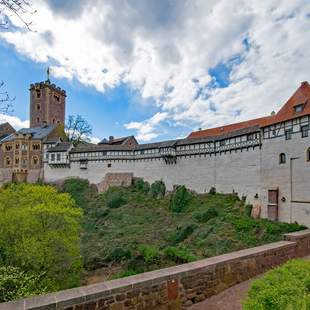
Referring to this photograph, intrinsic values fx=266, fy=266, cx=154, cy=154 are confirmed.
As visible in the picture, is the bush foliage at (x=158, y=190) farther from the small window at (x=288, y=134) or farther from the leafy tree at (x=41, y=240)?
the leafy tree at (x=41, y=240)

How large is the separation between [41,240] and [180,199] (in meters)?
15.1

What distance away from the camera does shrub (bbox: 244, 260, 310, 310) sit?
2965 millimetres

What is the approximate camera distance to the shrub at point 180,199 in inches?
968

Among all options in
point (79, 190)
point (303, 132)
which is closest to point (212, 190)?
point (303, 132)

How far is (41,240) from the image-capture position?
12000 millimetres

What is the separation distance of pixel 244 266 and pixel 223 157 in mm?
19157

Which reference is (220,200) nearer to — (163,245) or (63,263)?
(163,245)

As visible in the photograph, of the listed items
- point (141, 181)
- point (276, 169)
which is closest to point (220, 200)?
point (276, 169)

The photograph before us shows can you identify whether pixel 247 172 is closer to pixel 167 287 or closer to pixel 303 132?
pixel 303 132

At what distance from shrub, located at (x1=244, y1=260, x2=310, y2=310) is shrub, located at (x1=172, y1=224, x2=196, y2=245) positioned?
48.5ft

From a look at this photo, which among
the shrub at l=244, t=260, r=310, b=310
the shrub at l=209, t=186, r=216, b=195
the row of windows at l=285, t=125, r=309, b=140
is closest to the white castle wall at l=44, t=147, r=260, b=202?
the shrub at l=209, t=186, r=216, b=195

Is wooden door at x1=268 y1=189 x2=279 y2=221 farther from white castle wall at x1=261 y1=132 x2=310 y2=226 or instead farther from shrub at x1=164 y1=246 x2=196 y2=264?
shrub at x1=164 y1=246 x2=196 y2=264

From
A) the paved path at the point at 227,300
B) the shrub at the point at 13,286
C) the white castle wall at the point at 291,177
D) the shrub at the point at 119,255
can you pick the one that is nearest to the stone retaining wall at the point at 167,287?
the paved path at the point at 227,300

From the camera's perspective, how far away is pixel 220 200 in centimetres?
2245
